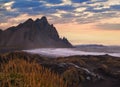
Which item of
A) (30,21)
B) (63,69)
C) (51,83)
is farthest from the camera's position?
(30,21)

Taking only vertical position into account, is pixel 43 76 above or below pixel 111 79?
above

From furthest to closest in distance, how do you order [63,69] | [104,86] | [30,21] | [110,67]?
[30,21]
[110,67]
[63,69]
[104,86]

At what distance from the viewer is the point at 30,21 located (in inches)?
5664

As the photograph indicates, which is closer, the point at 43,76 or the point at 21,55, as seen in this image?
the point at 43,76

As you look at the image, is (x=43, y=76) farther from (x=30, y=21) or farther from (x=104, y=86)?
(x=30, y=21)

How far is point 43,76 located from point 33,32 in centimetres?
13242

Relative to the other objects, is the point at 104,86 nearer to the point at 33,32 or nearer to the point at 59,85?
the point at 59,85

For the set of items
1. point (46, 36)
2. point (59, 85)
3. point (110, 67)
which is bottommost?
point (46, 36)

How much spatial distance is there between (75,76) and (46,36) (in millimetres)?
119491

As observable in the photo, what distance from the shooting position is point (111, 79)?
3456cm

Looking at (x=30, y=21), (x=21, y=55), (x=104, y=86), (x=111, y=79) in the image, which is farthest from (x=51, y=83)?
(x=30, y=21)

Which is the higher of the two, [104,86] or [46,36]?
[104,86]

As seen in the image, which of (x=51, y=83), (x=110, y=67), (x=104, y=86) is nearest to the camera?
(x=51, y=83)

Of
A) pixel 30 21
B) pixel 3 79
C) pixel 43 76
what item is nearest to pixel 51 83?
pixel 43 76
